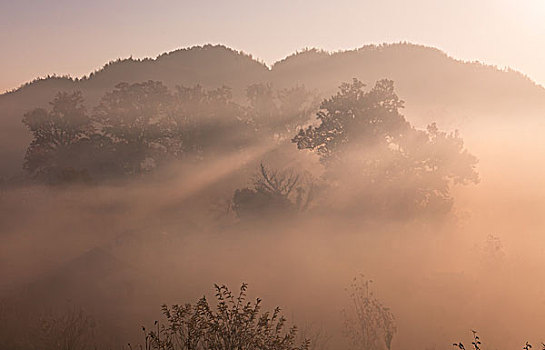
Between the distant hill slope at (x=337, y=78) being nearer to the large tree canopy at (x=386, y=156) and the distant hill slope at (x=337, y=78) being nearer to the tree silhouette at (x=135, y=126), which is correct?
the tree silhouette at (x=135, y=126)

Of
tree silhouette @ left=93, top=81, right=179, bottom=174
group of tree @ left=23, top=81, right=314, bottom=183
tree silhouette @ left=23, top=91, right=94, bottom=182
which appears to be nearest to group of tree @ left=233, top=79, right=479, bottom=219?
group of tree @ left=23, top=81, right=314, bottom=183

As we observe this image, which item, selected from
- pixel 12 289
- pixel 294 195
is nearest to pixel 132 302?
pixel 12 289

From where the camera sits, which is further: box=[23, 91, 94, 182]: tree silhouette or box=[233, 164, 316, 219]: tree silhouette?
box=[23, 91, 94, 182]: tree silhouette

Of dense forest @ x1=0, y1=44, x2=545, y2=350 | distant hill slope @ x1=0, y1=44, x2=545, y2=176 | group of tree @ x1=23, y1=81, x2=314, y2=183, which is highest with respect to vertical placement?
distant hill slope @ x1=0, y1=44, x2=545, y2=176

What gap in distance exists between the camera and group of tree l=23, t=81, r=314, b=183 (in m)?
50.7

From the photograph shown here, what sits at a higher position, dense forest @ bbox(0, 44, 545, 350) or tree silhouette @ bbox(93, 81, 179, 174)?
tree silhouette @ bbox(93, 81, 179, 174)

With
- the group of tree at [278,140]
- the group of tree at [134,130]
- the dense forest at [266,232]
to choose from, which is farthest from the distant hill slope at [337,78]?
the dense forest at [266,232]

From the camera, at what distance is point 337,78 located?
5940 inches

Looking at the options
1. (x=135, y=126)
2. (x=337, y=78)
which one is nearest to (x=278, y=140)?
(x=135, y=126)

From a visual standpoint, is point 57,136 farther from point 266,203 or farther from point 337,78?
point 337,78

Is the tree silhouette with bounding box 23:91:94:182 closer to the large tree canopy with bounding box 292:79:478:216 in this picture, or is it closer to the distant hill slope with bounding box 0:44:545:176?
the large tree canopy with bounding box 292:79:478:216

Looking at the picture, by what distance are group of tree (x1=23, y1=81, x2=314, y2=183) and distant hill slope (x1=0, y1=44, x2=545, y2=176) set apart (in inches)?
1937

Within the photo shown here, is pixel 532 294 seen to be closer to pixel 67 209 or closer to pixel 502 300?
pixel 502 300

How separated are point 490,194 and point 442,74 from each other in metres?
109
